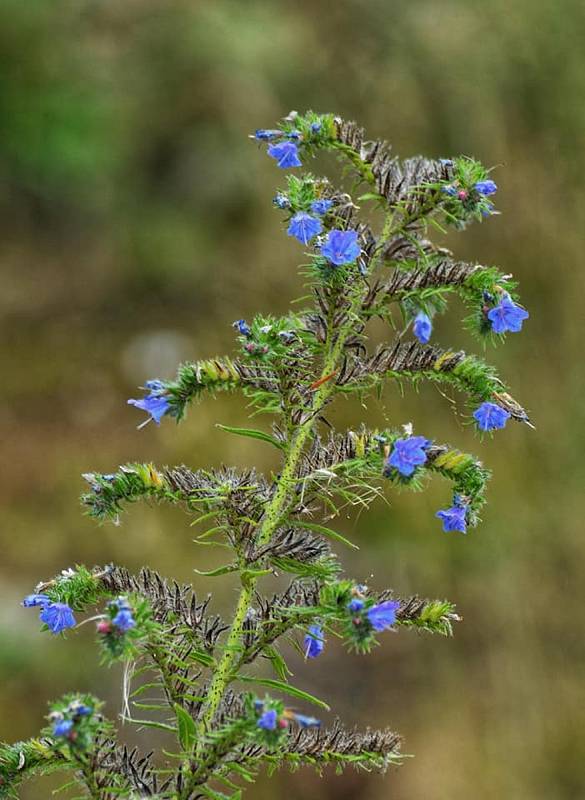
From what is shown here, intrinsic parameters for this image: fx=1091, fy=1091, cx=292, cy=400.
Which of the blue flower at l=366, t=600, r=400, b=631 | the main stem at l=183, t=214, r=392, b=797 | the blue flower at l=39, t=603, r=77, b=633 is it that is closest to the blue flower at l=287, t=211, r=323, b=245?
the main stem at l=183, t=214, r=392, b=797

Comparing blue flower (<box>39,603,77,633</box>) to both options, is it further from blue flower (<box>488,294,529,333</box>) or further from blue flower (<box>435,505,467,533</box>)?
blue flower (<box>488,294,529,333</box>)

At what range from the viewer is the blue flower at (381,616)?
61.2 inches

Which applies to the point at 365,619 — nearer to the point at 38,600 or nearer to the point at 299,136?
the point at 38,600

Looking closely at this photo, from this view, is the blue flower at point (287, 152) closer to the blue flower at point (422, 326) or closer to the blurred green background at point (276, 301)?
the blue flower at point (422, 326)

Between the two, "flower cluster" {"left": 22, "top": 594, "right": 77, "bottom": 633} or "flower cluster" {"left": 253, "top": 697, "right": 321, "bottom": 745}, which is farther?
"flower cluster" {"left": 22, "top": 594, "right": 77, "bottom": 633}

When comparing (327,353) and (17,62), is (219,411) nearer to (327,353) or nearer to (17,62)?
(17,62)

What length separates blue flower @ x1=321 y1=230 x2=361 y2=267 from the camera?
5.50 feet

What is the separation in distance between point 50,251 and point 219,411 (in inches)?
58.1

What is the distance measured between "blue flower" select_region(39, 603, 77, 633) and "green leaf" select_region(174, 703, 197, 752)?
22 centimetres

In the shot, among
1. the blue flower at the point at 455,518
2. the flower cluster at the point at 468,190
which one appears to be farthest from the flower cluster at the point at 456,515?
the flower cluster at the point at 468,190

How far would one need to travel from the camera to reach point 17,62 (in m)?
6.01

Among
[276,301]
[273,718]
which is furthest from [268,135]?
[276,301]

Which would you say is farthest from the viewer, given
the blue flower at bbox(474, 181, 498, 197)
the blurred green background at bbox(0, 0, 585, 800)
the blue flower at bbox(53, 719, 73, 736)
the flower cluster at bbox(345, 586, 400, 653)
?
the blurred green background at bbox(0, 0, 585, 800)

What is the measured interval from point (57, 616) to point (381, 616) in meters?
0.51
